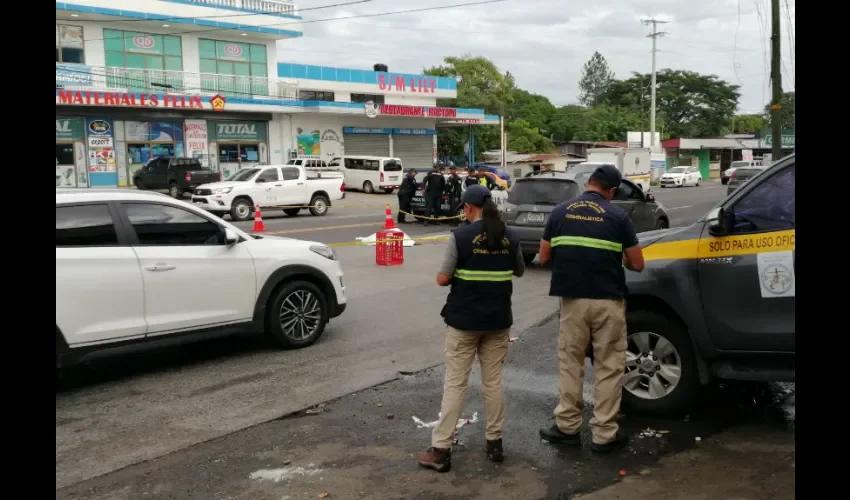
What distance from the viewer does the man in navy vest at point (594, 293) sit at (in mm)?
4953

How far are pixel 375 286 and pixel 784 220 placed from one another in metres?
7.53

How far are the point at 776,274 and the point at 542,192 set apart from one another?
8.72 metres

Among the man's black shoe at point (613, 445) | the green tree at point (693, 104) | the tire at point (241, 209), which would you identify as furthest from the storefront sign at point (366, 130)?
the green tree at point (693, 104)

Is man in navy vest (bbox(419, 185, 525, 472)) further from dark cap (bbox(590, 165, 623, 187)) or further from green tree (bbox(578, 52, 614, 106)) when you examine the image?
green tree (bbox(578, 52, 614, 106))

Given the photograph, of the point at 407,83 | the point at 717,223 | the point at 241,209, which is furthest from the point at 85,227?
the point at 407,83

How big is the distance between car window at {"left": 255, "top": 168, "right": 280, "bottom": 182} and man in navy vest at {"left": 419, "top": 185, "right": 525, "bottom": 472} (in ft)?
65.8

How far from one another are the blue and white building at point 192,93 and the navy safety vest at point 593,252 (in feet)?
98.5

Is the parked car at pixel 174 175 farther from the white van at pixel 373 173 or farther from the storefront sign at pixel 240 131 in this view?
the white van at pixel 373 173

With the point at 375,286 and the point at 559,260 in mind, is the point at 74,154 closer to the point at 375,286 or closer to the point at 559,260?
the point at 375,286

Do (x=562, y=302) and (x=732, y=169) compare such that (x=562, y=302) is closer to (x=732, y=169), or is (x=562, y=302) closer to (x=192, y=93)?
(x=192, y=93)

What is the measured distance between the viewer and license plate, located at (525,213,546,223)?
13.4m

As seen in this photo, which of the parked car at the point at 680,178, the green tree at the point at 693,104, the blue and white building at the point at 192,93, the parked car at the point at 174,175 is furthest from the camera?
the green tree at the point at 693,104

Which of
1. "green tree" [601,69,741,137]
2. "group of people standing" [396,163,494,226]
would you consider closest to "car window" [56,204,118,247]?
"group of people standing" [396,163,494,226]
